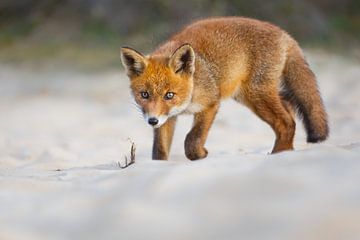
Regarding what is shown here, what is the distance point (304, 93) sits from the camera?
6.38m

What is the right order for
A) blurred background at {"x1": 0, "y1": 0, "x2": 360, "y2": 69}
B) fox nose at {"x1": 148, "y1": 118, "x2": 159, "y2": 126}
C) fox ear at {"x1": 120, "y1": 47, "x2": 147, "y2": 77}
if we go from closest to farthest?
fox nose at {"x1": 148, "y1": 118, "x2": 159, "y2": 126}, fox ear at {"x1": 120, "y1": 47, "x2": 147, "y2": 77}, blurred background at {"x1": 0, "y1": 0, "x2": 360, "y2": 69}

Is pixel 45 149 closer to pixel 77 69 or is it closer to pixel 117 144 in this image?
pixel 117 144

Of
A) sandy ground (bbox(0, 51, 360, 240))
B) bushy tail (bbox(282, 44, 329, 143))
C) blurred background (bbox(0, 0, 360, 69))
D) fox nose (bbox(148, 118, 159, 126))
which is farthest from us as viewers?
blurred background (bbox(0, 0, 360, 69))

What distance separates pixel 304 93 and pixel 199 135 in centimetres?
98

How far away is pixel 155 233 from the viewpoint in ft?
10.9

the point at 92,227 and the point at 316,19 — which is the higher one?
the point at 92,227

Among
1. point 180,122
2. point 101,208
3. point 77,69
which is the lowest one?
point 77,69

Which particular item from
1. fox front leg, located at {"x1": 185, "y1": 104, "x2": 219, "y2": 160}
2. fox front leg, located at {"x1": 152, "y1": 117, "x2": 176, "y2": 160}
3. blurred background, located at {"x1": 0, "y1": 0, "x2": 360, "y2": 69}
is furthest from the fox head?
blurred background, located at {"x1": 0, "y1": 0, "x2": 360, "y2": 69}

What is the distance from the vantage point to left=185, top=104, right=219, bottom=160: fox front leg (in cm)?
605

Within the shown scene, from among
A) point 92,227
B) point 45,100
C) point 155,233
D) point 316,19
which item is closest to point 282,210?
point 155,233

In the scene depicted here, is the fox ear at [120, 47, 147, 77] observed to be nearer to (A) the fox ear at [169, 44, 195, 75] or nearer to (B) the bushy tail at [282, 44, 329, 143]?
(A) the fox ear at [169, 44, 195, 75]

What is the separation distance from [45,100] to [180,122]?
7.58ft

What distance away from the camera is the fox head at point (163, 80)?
5855mm

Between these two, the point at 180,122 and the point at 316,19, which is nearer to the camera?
the point at 180,122
